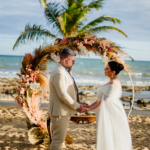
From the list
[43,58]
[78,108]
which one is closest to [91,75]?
[43,58]

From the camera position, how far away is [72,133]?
6520 mm

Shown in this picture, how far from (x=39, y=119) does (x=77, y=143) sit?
1.29m

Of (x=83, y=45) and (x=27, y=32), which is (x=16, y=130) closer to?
(x=83, y=45)

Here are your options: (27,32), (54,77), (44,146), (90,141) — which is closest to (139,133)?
(90,141)

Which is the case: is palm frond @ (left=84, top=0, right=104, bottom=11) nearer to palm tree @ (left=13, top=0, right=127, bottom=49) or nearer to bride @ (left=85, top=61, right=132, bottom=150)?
palm tree @ (left=13, top=0, right=127, bottom=49)

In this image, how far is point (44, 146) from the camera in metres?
4.88

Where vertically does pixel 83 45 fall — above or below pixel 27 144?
above

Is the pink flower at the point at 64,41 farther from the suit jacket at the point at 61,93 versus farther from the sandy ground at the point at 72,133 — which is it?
the sandy ground at the point at 72,133

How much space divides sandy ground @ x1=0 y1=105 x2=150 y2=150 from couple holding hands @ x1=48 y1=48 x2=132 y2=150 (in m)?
1.44

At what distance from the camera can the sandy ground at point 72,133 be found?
5051mm

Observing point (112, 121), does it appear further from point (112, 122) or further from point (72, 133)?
point (72, 133)

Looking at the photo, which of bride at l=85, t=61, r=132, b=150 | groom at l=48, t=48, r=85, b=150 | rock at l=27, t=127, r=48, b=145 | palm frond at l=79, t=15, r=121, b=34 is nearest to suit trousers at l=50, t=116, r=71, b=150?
groom at l=48, t=48, r=85, b=150

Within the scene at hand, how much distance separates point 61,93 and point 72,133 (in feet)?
11.6

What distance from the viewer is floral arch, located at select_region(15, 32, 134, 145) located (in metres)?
4.79
